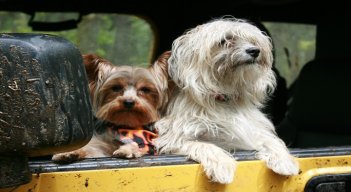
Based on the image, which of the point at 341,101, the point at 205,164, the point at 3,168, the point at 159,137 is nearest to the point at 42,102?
the point at 3,168

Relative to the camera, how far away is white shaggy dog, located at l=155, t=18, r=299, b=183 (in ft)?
9.30

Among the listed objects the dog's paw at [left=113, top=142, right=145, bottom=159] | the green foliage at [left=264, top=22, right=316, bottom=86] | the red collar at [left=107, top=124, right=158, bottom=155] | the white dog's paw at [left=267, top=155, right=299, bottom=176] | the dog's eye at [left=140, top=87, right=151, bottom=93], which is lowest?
the green foliage at [left=264, top=22, right=316, bottom=86]

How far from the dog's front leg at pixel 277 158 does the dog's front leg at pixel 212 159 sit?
5.7 inches

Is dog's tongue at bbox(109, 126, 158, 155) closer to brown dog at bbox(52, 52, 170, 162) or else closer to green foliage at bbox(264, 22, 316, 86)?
brown dog at bbox(52, 52, 170, 162)

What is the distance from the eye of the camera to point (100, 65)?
300cm

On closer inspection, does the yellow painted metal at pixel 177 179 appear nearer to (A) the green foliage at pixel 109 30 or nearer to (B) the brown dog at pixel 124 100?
(B) the brown dog at pixel 124 100

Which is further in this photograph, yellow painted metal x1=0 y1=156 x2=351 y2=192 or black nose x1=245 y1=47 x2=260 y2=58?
black nose x1=245 y1=47 x2=260 y2=58

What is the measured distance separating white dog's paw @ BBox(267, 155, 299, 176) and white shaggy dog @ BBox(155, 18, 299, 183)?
0.69 feet

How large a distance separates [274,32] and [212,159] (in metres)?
2.86

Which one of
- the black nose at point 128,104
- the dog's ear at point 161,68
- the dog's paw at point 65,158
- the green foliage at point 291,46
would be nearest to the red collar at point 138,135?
the black nose at point 128,104

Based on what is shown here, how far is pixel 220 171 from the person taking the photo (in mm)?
2260

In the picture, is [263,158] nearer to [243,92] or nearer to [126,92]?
[243,92]

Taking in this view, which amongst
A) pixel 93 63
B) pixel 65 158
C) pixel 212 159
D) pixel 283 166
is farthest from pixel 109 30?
pixel 65 158

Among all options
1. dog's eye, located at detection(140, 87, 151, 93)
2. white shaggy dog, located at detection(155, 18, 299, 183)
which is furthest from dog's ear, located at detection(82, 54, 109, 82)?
white shaggy dog, located at detection(155, 18, 299, 183)
